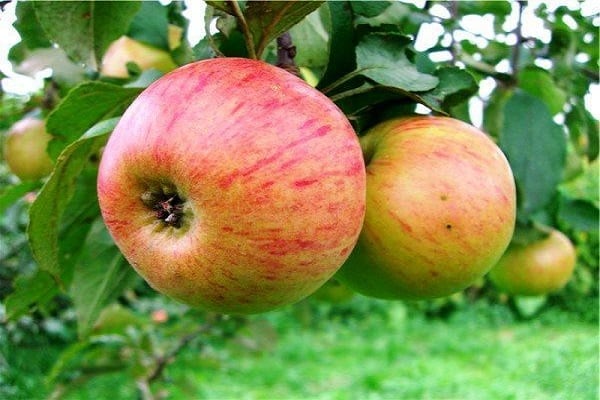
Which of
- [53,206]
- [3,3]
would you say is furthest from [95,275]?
[3,3]

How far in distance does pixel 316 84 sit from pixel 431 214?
237 mm

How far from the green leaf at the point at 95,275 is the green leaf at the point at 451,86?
525 mm

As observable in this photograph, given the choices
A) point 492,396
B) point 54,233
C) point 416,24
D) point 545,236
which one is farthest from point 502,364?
point 54,233

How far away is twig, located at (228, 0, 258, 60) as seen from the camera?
69 centimetres

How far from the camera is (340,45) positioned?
2.89 ft

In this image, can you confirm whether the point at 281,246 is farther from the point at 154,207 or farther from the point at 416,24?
the point at 416,24

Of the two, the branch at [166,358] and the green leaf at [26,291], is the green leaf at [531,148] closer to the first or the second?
the green leaf at [26,291]

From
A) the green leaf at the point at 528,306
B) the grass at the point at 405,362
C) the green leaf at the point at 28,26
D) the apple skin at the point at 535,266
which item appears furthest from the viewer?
the green leaf at the point at 528,306

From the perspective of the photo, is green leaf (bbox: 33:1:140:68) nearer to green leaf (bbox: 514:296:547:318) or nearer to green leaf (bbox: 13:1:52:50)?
green leaf (bbox: 13:1:52:50)

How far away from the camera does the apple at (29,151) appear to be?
1.46 m

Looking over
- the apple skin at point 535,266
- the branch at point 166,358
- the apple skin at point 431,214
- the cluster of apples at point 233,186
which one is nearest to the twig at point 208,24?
the cluster of apples at point 233,186

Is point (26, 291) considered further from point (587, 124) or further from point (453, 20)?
point (587, 124)

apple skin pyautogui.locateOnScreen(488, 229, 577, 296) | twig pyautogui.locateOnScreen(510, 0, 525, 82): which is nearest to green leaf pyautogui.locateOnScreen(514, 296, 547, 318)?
apple skin pyautogui.locateOnScreen(488, 229, 577, 296)

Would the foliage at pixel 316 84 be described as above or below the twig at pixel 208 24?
below
